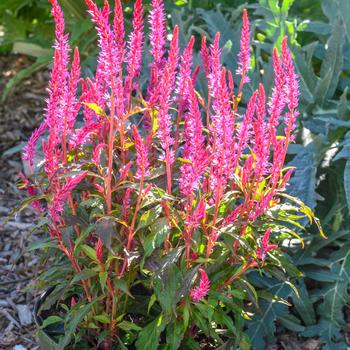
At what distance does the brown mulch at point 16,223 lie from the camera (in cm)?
286

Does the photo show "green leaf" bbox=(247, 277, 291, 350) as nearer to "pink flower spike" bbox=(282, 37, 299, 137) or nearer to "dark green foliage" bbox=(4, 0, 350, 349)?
"dark green foliage" bbox=(4, 0, 350, 349)

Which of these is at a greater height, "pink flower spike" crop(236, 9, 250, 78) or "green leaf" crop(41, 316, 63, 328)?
"pink flower spike" crop(236, 9, 250, 78)

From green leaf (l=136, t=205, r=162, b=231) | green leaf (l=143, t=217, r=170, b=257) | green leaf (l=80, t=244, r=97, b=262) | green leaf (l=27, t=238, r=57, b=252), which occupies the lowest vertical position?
green leaf (l=27, t=238, r=57, b=252)

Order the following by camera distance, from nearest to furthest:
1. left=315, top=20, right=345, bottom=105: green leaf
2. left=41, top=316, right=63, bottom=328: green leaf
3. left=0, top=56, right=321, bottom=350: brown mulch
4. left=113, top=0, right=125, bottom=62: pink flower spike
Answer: left=113, top=0, right=125, bottom=62: pink flower spike → left=41, top=316, right=63, bottom=328: green leaf → left=0, top=56, right=321, bottom=350: brown mulch → left=315, top=20, right=345, bottom=105: green leaf

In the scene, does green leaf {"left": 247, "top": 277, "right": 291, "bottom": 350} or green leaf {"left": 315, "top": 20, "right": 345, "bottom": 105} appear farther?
green leaf {"left": 315, "top": 20, "right": 345, "bottom": 105}

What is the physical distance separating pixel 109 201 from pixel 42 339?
53 centimetres

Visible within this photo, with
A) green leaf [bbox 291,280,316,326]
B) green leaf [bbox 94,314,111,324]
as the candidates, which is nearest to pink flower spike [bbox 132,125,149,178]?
green leaf [bbox 94,314,111,324]

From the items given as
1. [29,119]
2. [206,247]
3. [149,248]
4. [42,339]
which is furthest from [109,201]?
[29,119]

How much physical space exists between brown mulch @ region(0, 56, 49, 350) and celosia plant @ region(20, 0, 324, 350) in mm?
230

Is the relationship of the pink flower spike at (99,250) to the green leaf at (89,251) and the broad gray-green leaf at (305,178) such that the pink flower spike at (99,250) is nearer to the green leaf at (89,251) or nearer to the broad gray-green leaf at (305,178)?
the green leaf at (89,251)

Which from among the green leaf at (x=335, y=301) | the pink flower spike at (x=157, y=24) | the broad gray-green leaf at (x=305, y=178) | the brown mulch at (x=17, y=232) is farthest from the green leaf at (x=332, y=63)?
the pink flower spike at (x=157, y=24)

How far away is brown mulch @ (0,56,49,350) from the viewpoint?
9.37 ft

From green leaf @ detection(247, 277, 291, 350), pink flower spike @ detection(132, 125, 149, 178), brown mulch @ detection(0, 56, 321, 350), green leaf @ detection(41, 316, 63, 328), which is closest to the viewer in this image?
pink flower spike @ detection(132, 125, 149, 178)

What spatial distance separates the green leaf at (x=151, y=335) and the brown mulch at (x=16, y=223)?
396 mm
